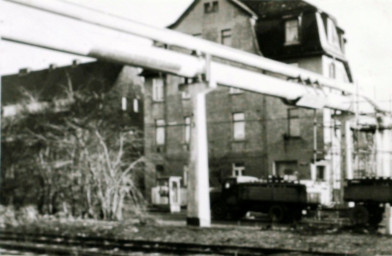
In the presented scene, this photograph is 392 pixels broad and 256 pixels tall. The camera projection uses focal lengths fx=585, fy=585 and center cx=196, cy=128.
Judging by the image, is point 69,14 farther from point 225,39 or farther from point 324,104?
point 225,39

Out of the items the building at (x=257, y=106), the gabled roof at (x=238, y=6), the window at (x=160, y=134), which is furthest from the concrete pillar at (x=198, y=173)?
the window at (x=160, y=134)

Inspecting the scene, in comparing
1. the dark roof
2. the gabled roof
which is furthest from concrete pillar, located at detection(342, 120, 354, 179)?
the gabled roof

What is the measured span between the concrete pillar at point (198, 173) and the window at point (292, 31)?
16.4 metres

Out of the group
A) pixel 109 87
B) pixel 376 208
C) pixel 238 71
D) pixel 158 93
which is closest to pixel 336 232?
pixel 376 208

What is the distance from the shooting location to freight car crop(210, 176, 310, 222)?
19953mm

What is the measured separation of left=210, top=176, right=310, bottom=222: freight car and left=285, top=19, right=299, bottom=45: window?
12.9m

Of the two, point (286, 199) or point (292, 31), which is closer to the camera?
point (286, 199)

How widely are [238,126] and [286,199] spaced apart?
1332 cm

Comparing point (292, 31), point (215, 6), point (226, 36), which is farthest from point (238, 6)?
point (292, 31)

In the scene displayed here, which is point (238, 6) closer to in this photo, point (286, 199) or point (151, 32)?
point (286, 199)

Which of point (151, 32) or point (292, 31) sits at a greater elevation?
point (292, 31)

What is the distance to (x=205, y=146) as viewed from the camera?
17797mm

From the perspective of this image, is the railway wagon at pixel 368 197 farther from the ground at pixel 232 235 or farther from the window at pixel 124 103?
the window at pixel 124 103

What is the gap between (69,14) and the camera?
41.4ft
